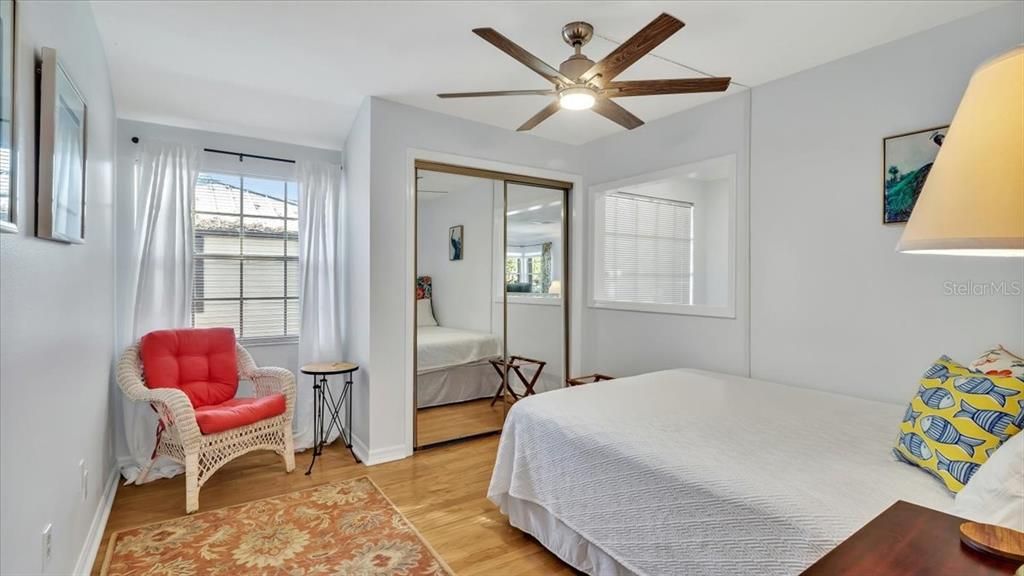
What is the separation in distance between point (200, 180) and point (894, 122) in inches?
170

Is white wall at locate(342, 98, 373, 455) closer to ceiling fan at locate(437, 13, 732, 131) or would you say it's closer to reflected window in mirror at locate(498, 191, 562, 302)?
reflected window in mirror at locate(498, 191, 562, 302)

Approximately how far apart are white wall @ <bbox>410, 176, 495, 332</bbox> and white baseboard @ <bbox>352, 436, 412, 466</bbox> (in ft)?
3.23

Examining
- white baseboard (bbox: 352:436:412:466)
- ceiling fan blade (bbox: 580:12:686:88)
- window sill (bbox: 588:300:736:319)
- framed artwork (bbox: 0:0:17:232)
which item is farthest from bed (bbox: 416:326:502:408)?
framed artwork (bbox: 0:0:17:232)

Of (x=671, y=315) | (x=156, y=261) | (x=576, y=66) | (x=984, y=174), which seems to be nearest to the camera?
(x=984, y=174)

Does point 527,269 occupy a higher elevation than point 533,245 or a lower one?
lower

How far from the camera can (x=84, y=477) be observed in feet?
6.61

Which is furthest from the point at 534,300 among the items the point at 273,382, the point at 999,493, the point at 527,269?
the point at 999,493

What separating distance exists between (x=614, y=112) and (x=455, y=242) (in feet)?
5.79

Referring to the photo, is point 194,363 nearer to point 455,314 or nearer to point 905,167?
point 455,314

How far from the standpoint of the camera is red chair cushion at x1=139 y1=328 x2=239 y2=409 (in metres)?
2.96

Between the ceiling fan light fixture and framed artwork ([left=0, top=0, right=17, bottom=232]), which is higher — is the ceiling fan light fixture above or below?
above

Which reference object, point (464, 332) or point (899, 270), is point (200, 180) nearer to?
point (464, 332)

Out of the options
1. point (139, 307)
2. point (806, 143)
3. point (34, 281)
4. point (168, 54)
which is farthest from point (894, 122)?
point (139, 307)

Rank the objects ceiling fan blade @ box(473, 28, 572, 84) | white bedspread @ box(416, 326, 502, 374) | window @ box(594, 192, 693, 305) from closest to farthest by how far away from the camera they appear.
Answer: ceiling fan blade @ box(473, 28, 572, 84) → white bedspread @ box(416, 326, 502, 374) → window @ box(594, 192, 693, 305)
